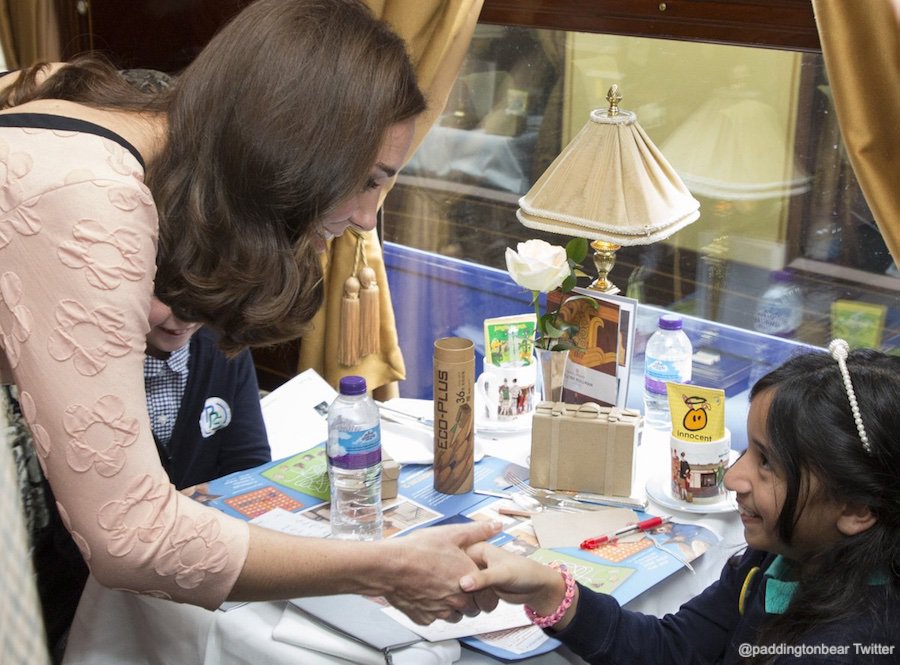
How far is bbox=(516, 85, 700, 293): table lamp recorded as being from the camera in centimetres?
172

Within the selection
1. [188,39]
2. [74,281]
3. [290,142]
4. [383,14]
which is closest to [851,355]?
[290,142]

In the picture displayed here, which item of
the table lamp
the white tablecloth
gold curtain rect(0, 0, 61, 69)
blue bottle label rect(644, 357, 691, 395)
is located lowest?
the white tablecloth

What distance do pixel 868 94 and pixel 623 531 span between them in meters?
0.90

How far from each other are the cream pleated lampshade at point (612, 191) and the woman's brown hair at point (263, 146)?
23.5 inches

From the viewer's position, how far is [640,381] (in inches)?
86.3

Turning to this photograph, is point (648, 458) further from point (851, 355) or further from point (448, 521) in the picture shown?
point (851, 355)

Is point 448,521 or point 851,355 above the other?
point 851,355

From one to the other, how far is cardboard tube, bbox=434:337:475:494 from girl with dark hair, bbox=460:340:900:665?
28cm

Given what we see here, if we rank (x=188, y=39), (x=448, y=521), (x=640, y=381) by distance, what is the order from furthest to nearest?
(x=188, y=39)
(x=640, y=381)
(x=448, y=521)

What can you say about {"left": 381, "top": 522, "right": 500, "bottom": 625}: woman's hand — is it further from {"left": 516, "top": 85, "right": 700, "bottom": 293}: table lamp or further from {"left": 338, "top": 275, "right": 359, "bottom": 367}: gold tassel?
{"left": 338, "top": 275, "right": 359, "bottom": 367}: gold tassel

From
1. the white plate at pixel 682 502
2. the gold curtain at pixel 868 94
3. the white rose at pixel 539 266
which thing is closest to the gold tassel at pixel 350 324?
the white rose at pixel 539 266

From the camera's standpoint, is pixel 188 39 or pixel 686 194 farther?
pixel 188 39

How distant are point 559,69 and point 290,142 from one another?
1693 mm

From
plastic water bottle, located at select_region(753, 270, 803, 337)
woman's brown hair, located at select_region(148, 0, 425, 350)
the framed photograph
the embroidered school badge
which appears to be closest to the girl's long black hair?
the framed photograph
